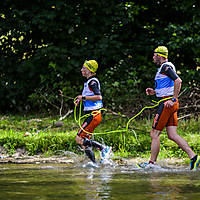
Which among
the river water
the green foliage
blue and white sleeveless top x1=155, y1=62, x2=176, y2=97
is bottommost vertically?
the river water

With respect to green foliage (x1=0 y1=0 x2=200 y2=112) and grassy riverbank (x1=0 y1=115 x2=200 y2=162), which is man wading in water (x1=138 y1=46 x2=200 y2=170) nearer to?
grassy riverbank (x1=0 y1=115 x2=200 y2=162)

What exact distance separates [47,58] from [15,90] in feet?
5.48

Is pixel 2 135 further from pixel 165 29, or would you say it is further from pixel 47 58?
pixel 165 29

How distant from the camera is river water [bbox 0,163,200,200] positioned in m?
5.18

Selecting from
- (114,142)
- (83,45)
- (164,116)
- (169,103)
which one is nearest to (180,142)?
(164,116)

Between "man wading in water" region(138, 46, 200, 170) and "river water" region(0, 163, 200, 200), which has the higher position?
"man wading in water" region(138, 46, 200, 170)

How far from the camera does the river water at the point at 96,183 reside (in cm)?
518

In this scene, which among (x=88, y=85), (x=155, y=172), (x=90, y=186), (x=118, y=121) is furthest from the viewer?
(x=118, y=121)

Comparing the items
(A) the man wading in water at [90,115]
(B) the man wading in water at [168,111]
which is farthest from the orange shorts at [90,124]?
(B) the man wading in water at [168,111]

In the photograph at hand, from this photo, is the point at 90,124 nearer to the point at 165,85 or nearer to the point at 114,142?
the point at 165,85

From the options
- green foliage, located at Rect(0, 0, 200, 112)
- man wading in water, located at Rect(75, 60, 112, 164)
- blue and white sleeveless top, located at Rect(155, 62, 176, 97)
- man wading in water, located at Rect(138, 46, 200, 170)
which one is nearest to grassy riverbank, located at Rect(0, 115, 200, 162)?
man wading in water, located at Rect(75, 60, 112, 164)

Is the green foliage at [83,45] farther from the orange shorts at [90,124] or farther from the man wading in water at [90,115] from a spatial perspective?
the orange shorts at [90,124]

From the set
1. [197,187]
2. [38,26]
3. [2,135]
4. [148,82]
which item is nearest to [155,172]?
[197,187]

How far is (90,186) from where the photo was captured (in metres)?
5.85
